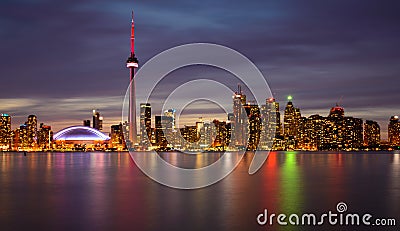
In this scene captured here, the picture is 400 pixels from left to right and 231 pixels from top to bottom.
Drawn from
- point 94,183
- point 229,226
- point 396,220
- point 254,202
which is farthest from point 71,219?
point 94,183

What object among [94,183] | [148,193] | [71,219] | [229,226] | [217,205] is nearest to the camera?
[229,226]

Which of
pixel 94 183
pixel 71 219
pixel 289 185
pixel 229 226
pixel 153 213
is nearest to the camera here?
pixel 229 226

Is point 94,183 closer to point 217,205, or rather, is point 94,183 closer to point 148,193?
point 148,193

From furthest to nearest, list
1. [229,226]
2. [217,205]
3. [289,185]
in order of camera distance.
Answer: [289,185]
[217,205]
[229,226]

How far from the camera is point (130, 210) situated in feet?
107

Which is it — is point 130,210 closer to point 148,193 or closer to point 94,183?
point 148,193

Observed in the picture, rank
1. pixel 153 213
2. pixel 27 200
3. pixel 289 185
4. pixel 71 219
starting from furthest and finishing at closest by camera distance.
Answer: pixel 289 185, pixel 27 200, pixel 153 213, pixel 71 219

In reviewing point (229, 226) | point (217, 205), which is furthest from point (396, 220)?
point (217, 205)

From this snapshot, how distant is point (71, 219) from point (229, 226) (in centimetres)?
929

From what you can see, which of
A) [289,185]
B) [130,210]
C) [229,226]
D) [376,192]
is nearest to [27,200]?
[130,210]

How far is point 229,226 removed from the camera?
2709cm

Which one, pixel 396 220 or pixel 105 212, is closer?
pixel 396 220

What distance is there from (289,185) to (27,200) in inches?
978

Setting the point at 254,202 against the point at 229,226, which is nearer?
the point at 229,226
